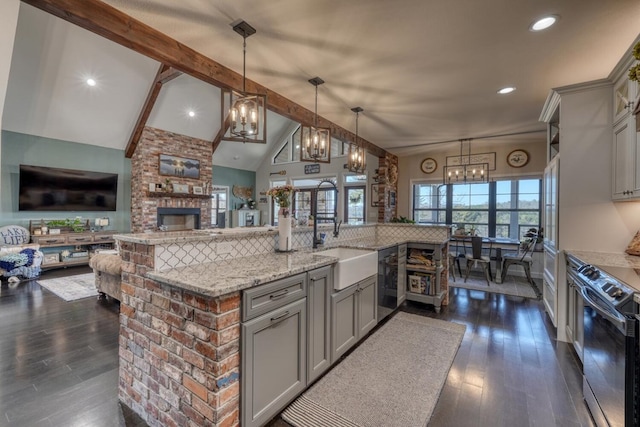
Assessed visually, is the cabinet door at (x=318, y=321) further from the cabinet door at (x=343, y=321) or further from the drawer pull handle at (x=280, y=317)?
the drawer pull handle at (x=280, y=317)

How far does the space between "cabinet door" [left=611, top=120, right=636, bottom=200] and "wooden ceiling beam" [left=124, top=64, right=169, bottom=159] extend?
22.2 ft

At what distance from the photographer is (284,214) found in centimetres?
254

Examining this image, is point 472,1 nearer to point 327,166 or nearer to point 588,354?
point 588,354

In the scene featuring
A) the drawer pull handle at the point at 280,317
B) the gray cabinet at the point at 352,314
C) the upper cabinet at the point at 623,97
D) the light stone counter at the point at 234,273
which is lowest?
the gray cabinet at the point at 352,314

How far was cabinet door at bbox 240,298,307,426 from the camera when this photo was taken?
1.54m

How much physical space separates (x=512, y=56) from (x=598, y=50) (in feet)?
2.14

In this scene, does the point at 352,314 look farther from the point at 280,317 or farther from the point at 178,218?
the point at 178,218

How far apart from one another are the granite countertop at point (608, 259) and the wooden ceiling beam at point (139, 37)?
3.76 metres

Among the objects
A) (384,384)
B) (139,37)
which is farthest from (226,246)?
(139,37)

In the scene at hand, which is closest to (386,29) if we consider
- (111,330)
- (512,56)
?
(512,56)

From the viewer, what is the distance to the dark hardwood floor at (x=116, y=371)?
1.87m

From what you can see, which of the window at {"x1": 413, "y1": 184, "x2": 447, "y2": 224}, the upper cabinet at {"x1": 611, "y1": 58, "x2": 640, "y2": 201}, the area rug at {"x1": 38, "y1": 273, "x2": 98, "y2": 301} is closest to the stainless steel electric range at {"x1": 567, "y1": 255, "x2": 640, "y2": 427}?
the upper cabinet at {"x1": 611, "y1": 58, "x2": 640, "y2": 201}

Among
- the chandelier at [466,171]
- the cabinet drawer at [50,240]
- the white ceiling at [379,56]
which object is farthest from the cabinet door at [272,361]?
the cabinet drawer at [50,240]

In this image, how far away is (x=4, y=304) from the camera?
3814 mm
